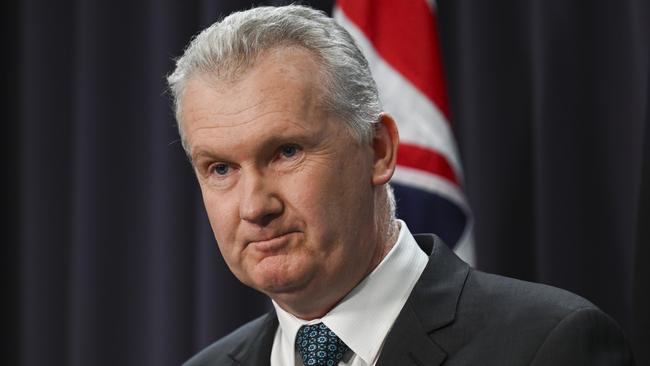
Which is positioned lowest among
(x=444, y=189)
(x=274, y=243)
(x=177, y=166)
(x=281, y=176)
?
(x=177, y=166)

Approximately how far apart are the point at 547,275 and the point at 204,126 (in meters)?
1.28

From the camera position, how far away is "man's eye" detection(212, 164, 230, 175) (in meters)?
1.92

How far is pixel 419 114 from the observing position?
2820mm

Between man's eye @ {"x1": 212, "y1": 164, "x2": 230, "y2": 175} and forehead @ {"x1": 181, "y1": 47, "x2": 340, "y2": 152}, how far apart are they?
55mm

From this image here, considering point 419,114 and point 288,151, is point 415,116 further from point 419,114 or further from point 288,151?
point 288,151

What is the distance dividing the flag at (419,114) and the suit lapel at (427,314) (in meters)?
0.72

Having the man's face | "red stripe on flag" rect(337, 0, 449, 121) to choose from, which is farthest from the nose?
"red stripe on flag" rect(337, 0, 449, 121)

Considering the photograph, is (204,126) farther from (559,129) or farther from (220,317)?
(220,317)

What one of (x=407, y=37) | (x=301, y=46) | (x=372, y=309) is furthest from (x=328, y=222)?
(x=407, y=37)

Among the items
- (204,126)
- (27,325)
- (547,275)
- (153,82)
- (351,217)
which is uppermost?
(204,126)

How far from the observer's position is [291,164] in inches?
73.6

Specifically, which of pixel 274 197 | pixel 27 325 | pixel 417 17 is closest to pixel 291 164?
pixel 274 197

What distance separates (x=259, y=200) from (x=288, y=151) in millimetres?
112

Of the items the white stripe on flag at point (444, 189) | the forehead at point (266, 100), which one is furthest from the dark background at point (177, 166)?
the forehead at point (266, 100)
